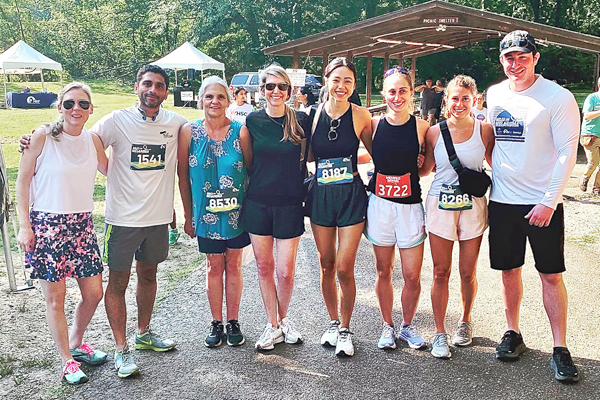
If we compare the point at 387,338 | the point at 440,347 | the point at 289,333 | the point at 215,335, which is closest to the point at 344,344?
the point at 387,338

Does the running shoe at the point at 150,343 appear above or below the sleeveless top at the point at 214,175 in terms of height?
below

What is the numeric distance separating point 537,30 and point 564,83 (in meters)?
26.6

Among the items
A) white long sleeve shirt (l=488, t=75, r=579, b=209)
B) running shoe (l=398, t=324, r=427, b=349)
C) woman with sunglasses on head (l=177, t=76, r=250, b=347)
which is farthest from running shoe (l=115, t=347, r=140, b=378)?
white long sleeve shirt (l=488, t=75, r=579, b=209)

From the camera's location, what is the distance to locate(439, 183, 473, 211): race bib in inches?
142

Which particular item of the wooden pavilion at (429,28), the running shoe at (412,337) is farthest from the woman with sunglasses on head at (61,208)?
the wooden pavilion at (429,28)

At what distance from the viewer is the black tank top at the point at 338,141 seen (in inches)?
142

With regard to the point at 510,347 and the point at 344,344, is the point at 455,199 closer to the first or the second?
Result: the point at 510,347

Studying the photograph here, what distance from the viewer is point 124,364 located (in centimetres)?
343

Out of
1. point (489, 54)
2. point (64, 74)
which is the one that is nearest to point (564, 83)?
point (489, 54)

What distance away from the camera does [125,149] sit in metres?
3.48

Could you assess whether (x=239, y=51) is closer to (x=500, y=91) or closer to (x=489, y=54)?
(x=489, y=54)

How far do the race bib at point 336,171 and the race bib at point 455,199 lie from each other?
0.61m

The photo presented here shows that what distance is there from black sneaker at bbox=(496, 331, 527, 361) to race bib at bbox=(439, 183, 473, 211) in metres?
0.90

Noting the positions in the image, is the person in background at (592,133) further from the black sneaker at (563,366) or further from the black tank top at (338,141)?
the black tank top at (338,141)
